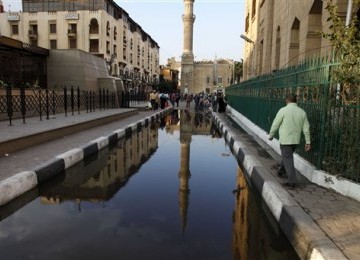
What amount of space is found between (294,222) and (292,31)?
15.4 metres

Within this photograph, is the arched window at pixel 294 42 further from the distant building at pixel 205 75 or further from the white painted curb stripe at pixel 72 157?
the distant building at pixel 205 75

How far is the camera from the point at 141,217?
486 centimetres

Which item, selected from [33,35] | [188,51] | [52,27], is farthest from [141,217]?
[188,51]

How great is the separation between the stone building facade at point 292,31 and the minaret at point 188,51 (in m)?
38.5

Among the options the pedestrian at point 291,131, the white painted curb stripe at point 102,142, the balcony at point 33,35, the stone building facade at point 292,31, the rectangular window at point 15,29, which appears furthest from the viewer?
the rectangular window at point 15,29

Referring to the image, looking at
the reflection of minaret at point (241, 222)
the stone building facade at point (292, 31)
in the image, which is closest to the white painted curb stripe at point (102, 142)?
the reflection of minaret at point (241, 222)

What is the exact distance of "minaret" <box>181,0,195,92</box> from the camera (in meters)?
64.9

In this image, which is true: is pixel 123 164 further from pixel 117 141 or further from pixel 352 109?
pixel 352 109

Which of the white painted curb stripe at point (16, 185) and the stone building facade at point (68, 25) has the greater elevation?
the stone building facade at point (68, 25)

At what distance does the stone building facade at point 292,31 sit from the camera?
13552 millimetres

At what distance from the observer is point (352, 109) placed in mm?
5188

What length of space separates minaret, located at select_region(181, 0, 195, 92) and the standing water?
61.1m

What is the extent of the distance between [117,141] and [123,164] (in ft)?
11.3

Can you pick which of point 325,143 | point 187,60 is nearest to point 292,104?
point 325,143
